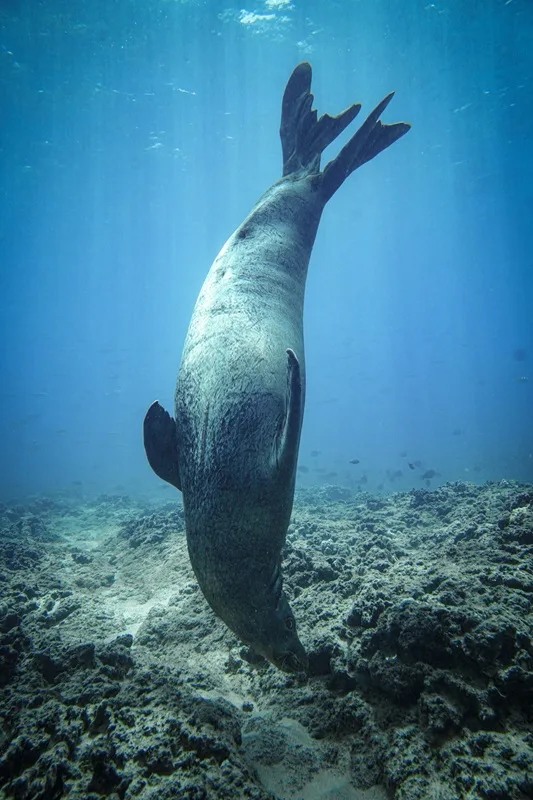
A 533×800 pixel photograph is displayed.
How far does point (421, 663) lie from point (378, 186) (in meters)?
42.5

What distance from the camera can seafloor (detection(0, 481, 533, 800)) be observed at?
1614 millimetres

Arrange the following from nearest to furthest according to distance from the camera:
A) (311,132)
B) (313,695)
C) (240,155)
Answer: (313,695) → (311,132) → (240,155)

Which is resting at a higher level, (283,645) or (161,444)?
(161,444)

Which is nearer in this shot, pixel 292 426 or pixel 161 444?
pixel 292 426

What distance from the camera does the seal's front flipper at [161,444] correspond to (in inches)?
96.5

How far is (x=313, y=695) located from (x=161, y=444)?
71.4 inches

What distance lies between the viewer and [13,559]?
18.4 feet

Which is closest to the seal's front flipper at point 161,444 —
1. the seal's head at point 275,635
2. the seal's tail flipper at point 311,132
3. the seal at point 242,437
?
the seal at point 242,437

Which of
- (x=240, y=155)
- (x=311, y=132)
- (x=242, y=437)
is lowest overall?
(x=242, y=437)

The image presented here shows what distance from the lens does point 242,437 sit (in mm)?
2062

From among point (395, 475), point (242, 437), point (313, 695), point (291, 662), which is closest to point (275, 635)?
point (291, 662)

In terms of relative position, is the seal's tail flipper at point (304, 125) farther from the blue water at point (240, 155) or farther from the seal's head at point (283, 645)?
the blue water at point (240, 155)

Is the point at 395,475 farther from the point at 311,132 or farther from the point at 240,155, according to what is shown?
the point at 240,155

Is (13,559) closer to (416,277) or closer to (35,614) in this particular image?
(35,614)
